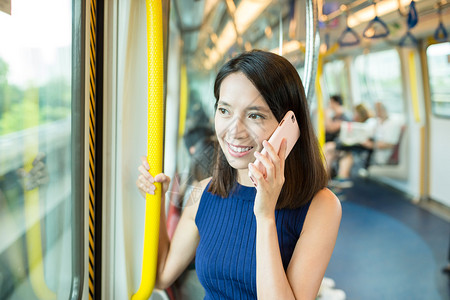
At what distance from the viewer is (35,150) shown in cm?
135

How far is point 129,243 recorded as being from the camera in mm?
1610

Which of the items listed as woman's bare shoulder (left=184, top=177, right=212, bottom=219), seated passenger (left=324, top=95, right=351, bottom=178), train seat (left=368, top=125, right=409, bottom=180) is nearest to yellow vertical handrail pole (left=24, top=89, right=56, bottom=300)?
woman's bare shoulder (left=184, top=177, right=212, bottom=219)

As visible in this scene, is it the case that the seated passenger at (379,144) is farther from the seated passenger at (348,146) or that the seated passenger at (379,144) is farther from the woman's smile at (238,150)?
the woman's smile at (238,150)

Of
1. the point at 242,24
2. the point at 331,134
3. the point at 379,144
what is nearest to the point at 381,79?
the point at 379,144

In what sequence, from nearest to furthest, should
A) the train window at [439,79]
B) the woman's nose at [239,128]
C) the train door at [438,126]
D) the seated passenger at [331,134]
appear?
1. the woman's nose at [239,128]
2. the train window at [439,79]
3. the train door at [438,126]
4. the seated passenger at [331,134]

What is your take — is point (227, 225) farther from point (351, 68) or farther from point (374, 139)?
point (351, 68)

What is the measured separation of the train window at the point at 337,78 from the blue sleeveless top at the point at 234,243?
9.54m

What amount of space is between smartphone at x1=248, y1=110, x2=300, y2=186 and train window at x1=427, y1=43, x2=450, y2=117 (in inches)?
194

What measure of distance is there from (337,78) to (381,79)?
7.78 ft

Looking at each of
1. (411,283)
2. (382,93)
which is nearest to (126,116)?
(411,283)

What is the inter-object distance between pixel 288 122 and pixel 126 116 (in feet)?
1.99

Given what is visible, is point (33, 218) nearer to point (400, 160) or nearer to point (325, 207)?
point (325, 207)

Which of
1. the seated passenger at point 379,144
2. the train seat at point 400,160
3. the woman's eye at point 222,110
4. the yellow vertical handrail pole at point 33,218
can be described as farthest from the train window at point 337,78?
the yellow vertical handrail pole at point 33,218

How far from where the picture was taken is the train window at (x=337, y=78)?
10.7 metres
